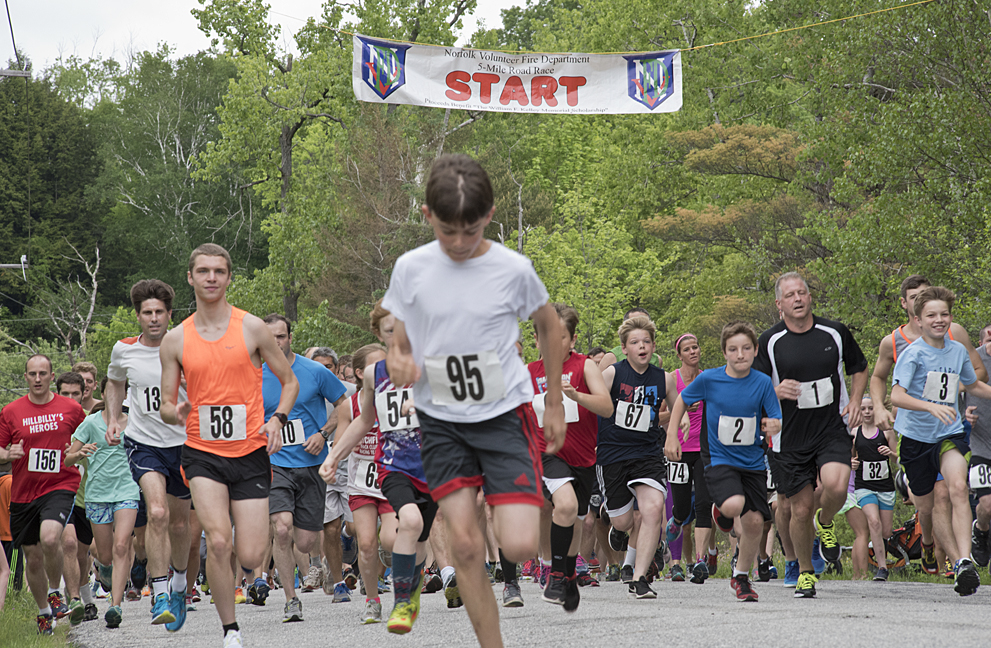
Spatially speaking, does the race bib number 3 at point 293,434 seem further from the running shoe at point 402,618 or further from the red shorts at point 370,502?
the running shoe at point 402,618

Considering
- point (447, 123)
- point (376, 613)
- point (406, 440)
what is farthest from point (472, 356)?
point (447, 123)

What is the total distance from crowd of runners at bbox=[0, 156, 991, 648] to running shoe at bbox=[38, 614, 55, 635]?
0.08 ft

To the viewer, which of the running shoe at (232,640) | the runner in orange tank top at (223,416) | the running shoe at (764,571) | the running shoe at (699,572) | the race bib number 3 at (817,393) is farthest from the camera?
the running shoe at (764,571)

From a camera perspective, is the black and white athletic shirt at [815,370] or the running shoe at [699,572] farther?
the running shoe at [699,572]

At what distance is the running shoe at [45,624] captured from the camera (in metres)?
9.98

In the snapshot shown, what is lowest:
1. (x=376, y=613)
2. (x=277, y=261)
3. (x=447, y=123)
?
(x=376, y=613)

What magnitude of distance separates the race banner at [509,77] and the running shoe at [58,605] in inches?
382

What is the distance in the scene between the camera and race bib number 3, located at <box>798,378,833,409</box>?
29.9ft

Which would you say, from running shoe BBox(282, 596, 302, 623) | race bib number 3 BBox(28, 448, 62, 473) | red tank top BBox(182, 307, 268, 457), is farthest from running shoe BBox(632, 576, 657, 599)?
race bib number 3 BBox(28, 448, 62, 473)

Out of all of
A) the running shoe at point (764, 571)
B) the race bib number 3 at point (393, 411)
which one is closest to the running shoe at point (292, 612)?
the race bib number 3 at point (393, 411)

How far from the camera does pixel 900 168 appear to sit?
20.3 m

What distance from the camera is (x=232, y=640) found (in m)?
6.43

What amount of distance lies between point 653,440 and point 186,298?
5024 cm

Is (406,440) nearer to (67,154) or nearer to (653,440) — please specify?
(653,440)
